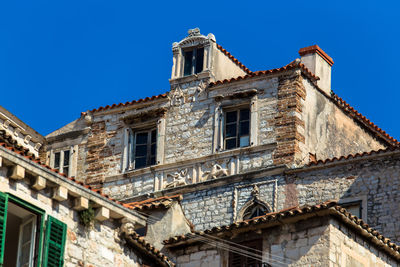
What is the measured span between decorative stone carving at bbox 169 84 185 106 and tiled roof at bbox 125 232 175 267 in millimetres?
12470

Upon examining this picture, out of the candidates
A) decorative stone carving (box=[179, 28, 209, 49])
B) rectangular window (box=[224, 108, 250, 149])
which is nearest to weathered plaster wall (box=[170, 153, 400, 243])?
rectangular window (box=[224, 108, 250, 149])

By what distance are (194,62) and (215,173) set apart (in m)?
4.07

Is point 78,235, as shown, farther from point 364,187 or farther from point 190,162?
point 190,162

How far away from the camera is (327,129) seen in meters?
36.3

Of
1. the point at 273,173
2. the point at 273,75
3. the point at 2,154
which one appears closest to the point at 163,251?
the point at 2,154

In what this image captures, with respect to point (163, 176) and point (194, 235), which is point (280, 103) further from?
point (194, 235)

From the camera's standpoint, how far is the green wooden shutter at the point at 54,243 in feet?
72.8

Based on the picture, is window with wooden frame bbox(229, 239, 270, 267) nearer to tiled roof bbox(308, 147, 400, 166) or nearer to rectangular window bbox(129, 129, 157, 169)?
tiled roof bbox(308, 147, 400, 166)

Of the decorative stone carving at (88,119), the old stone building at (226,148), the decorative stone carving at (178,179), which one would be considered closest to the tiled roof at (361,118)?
the old stone building at (226,148)

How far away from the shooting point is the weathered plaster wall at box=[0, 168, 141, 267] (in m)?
22.4

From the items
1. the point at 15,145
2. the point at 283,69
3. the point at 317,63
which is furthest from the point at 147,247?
the point at 317,63

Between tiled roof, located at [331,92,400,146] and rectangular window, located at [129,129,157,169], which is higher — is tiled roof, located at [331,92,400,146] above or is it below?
above

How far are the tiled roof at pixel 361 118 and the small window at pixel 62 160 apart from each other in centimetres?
811

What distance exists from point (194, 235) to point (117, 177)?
11.4m
